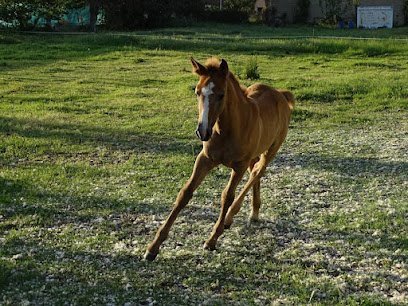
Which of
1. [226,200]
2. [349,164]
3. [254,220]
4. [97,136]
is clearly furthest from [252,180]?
[97,136]

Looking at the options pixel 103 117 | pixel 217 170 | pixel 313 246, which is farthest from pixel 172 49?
pixel 313 246

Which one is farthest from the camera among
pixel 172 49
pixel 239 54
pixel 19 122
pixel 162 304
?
pixel 172 49

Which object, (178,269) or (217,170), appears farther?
(217,170)

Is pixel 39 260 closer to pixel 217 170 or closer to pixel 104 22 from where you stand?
pixel 217 170

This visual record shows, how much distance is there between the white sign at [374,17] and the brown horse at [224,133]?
155 ft

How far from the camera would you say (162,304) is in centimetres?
522

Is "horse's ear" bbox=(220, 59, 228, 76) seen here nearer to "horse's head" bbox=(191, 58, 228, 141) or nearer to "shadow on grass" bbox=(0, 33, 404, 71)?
"horse's head" bbox=(191, 58, 228, 141)

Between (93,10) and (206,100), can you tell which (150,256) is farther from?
(93,10)

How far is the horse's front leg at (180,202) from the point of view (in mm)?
6117

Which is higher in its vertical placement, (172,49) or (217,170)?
(172,49)

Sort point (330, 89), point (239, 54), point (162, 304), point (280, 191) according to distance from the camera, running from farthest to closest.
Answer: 1. point (239, 54)
2. point (330, 89)
3. point (280, 191)
4. point (162, 304)

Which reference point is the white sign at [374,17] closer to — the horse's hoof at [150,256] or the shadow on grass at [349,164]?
the shadow on grass at [349,164]

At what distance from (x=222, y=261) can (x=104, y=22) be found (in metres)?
45.0

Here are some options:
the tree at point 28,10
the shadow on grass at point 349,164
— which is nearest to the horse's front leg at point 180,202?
the shadow on grass at point 349,164
